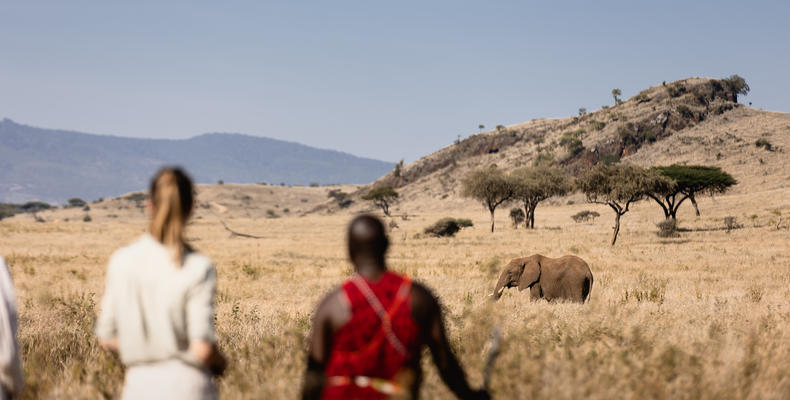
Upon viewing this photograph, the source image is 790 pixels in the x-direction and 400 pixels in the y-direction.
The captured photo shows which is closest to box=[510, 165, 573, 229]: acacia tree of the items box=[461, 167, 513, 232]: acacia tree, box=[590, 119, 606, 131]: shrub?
box=[461, 167, 513, 232]: acacia tree

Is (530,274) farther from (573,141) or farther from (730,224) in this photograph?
(573,141)

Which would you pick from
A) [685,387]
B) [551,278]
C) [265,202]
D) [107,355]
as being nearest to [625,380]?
[685,387]

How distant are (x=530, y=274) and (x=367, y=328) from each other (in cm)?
1048

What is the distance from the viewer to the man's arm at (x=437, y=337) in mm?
2781

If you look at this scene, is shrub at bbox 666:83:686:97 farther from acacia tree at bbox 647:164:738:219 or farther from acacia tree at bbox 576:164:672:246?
acacia tree at bbox 576:164:672:246

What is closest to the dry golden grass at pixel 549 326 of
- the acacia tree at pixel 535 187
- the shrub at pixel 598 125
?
the acacia tree at pixel 535 187

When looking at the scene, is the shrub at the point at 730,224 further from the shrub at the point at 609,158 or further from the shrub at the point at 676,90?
the shrub at the point at 676,90

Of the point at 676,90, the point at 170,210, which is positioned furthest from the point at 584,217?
the point at 676,90

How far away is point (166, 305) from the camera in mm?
2779

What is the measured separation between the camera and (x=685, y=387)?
4.23 meters

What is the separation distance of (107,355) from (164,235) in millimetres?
3992

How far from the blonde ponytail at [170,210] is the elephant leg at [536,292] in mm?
10768

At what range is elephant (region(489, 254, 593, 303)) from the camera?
477 inches

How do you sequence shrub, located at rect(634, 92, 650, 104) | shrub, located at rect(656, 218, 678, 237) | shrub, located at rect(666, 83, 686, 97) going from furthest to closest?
shrub, located at rect(634, 92, 650, 104) → shrub, located at rect(666, 83, 686, 97) → shrub, located at rect(656, 218, 678, 237)
